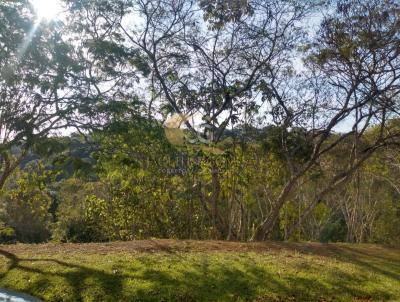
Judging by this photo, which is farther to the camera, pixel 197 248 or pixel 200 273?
pixel 197 248

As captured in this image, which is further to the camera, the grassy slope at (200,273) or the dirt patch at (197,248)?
the dirt patch at (197,248)

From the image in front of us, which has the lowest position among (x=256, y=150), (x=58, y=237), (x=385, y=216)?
(x=58, y=237)

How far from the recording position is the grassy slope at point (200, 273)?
812 cm

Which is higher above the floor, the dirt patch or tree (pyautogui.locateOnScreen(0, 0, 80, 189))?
tree (pyautogui.locateOnScreen(0, 0, 80, 189))

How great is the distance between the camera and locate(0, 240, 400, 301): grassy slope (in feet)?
26.6

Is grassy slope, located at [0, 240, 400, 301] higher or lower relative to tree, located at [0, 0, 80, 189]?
lower

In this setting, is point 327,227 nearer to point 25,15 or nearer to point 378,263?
point 378,263

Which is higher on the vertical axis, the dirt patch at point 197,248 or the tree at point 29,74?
the tree at point 29,74

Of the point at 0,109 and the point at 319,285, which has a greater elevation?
the point at 0,109

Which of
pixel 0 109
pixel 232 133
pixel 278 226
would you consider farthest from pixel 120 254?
pixel 278 226

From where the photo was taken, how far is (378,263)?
1098cm

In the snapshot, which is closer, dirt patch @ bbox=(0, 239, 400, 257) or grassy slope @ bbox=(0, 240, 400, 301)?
grassy slope @ bbox=(0, 240, 400, 301)

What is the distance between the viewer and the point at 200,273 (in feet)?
30.0

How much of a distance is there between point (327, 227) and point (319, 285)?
22.4 meters
